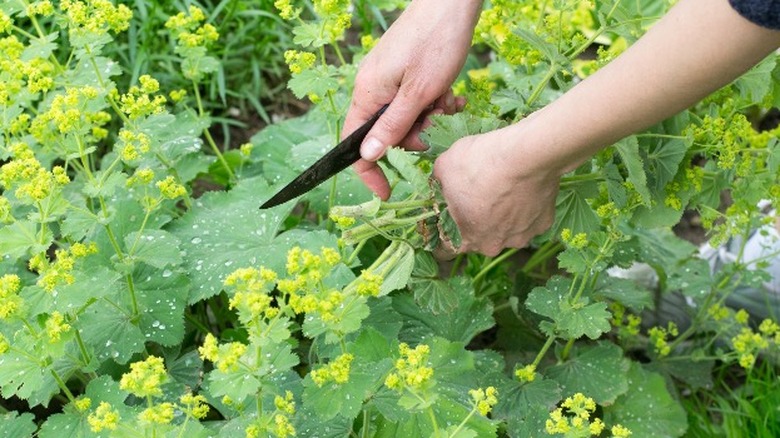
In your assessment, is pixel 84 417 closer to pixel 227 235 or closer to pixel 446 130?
pixel 227 235

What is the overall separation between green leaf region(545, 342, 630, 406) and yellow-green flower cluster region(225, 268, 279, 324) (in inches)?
42.7

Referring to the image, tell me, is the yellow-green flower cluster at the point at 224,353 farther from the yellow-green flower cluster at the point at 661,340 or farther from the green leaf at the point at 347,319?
the yellow-green flower cluster at the point at 661,340

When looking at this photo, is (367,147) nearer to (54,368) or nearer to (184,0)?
(54,368)

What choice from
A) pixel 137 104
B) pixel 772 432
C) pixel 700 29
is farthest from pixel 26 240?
pixel 772 432

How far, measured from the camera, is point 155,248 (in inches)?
93.0

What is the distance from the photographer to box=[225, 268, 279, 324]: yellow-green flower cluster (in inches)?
67.1

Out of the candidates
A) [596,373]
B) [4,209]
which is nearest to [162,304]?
[4,209]

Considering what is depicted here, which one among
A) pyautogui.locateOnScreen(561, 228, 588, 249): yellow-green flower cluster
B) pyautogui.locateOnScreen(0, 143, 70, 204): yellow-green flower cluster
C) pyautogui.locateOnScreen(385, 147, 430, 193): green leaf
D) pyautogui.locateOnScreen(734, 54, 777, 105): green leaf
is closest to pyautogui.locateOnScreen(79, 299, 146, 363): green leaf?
pyautogui.locateOnScreen(0, 143, 70, 204): yellow-green flower cluster

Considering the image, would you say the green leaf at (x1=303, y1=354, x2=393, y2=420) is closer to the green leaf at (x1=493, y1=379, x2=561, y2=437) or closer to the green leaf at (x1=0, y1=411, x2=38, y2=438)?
the green leaf at (x1=493, y1=379, x2=561, y2=437)

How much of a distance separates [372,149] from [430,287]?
1.20 feet

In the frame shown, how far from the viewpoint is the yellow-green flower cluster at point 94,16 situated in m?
2.32

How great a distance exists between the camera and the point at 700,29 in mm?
1569

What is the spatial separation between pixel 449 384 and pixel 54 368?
3.02 feet

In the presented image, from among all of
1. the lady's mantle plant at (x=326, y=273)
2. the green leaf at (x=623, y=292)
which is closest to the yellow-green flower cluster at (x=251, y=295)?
the lady's mantle plant at (x=326, y=273)
